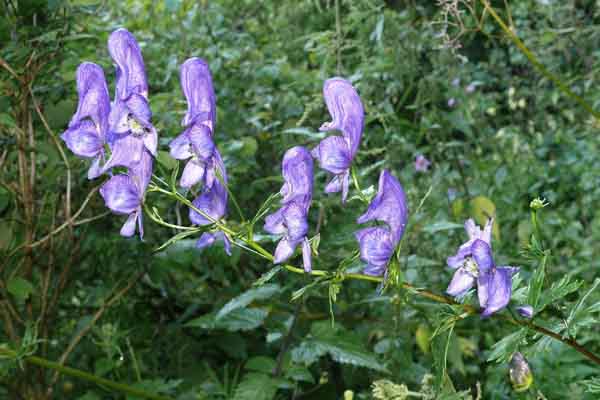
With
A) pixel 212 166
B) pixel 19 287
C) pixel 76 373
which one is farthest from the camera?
pixel 19 287

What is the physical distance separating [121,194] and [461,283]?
0.45m

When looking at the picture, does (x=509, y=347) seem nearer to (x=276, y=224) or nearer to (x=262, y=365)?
(x=276, y=224)

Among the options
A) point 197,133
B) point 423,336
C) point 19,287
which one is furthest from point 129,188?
point 423,336

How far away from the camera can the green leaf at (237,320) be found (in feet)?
5.85

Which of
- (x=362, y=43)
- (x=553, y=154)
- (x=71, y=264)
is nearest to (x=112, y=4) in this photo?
(x=362, y=43)

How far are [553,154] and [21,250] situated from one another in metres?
3.43

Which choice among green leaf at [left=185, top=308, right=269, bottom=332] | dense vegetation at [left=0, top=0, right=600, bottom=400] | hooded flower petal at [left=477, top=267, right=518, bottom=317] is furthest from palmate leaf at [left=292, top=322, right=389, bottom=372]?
hooded flower petal at [left=477, top=267, right=518, bottom=317]

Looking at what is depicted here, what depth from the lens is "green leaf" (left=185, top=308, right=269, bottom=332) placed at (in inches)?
70.2

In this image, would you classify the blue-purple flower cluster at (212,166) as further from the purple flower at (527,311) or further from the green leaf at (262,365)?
the green leaf at (262,365)

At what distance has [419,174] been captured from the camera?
4074 mm

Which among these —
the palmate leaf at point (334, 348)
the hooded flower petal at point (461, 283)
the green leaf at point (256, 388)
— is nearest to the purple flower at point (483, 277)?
the hooded flower petal at point (461, 283)

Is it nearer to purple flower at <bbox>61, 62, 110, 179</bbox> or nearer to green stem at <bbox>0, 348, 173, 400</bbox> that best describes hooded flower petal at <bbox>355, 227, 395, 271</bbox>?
purple flower at <bbox>61, 62, 110, 179</bbox>

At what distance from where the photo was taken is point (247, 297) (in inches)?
66.7

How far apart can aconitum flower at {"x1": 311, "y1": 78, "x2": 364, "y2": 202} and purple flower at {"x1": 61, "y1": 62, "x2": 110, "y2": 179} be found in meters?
0.28
